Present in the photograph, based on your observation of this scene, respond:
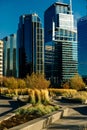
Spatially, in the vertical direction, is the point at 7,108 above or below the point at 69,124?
below

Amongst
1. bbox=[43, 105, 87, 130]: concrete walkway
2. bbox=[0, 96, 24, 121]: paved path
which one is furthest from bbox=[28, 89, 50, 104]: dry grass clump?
bbox=[43, 105, 87, 130]: concrete walkway

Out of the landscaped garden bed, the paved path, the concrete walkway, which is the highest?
the landscaped garden bed

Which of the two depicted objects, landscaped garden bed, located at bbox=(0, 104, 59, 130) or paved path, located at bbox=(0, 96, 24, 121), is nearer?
landscaped garden bed, located at bbox=(0, 104, 59, 130)

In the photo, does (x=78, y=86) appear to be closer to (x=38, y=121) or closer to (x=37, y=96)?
(x=37, y=96)

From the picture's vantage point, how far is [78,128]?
13.2 metres

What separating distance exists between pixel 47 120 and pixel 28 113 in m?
2.54

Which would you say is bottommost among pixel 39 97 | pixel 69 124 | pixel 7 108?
pixel 7 108

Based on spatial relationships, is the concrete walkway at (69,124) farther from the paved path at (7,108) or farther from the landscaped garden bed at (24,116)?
the paved path at (7,108)

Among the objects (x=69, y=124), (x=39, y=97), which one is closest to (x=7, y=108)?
(x=39, y=97)

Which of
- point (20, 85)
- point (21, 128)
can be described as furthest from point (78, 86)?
point (21, 128)

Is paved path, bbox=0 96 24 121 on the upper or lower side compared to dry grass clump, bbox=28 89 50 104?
lower

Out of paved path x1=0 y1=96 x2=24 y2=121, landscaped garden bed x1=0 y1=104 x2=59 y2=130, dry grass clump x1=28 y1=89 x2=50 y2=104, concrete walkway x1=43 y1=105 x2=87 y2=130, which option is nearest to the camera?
concrete walkway x1=43 y1=105 x2=87 y2=130

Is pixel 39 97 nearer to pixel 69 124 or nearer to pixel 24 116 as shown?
pixel 24 116

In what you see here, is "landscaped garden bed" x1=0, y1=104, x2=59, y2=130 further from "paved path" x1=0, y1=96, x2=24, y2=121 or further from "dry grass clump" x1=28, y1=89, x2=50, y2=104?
"dry grass clump" x1=28, y1=89, x2=50, y2=104
